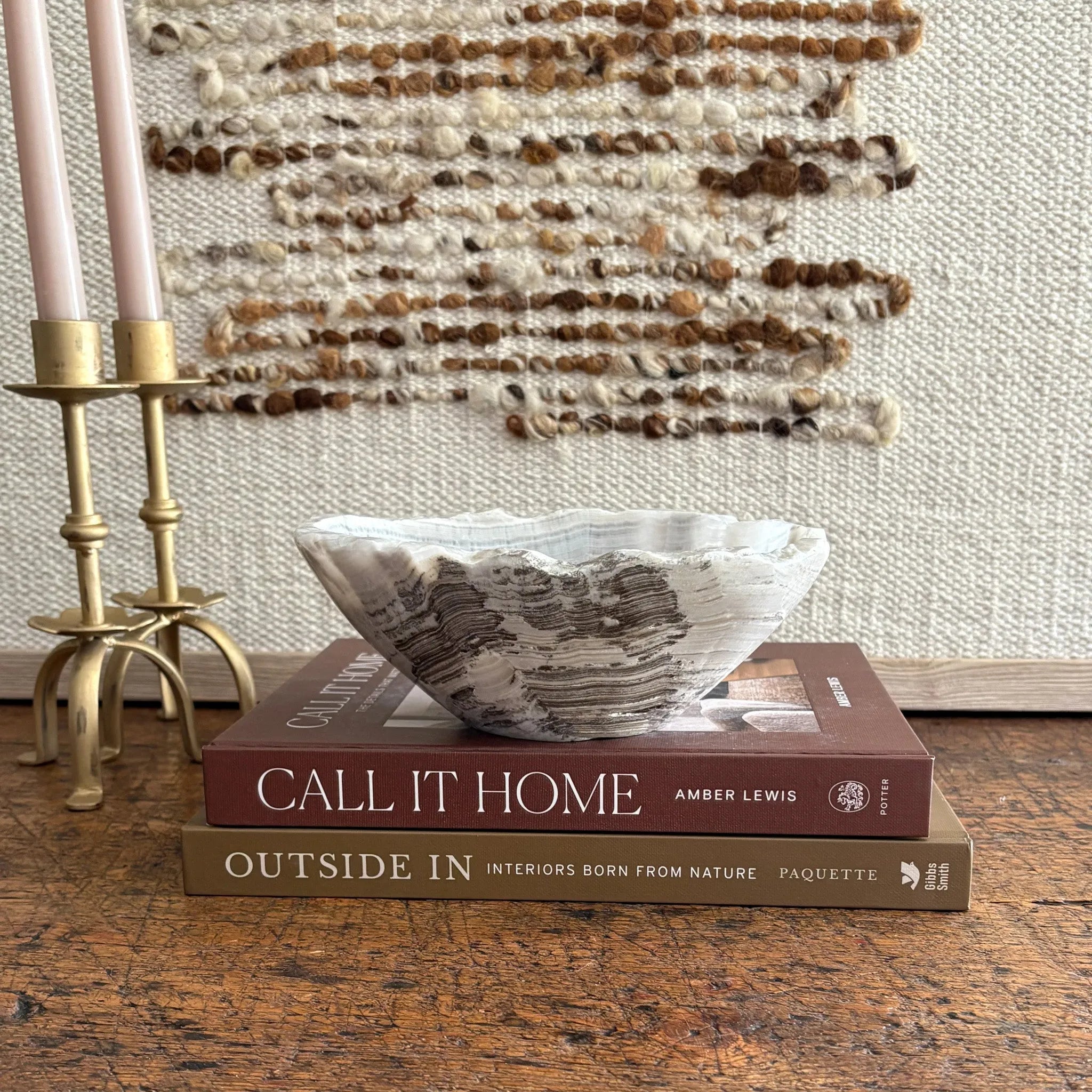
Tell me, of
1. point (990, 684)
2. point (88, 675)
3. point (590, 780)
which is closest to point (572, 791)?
point (590, 780)

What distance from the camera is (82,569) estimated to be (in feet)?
1.85

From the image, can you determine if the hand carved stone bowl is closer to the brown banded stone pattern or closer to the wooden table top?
the wooden table top

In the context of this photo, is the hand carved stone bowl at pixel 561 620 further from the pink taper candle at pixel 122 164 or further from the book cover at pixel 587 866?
the pink taper candle at pixel 122 164

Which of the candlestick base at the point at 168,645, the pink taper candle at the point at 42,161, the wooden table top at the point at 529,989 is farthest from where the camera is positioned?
the candlestick base at the point at 168,645

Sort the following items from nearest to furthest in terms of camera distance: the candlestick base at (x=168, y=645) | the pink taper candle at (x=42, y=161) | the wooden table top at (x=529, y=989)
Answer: the wooden table top at (x=529, y=989) → the pink taper candle at (x=42, y=161) → the candlestick base at (x=168, y=645)

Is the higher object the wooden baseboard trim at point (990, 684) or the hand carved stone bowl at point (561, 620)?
the hand carved stone bowl at point (561, 620)

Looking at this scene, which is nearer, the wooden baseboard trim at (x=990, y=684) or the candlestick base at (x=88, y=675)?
the candlestick base at (x=88, y=675)

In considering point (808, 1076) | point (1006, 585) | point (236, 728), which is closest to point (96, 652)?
point (236, 728)

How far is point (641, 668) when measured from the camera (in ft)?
1.45

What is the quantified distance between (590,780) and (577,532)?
0.56 feet

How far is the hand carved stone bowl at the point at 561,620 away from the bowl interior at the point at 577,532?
3.0 inches

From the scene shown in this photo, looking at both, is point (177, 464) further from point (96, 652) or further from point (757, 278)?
point (757, 278)

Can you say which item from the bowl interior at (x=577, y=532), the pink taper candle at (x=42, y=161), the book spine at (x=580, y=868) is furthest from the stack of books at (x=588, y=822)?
the pink taper candle at (x=42, y=161)

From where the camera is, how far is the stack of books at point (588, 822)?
44 centimetres
